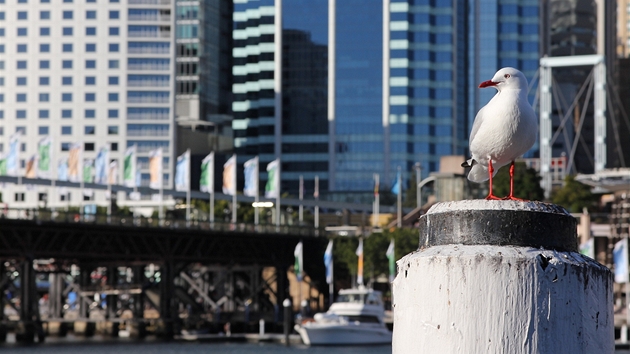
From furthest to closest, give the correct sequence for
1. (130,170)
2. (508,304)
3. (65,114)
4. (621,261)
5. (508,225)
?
1. (65,114)
2. (130,170)
3. (621,261)
4. (508,225)
5. (508,304)

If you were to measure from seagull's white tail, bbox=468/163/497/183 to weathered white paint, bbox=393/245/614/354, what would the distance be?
65.2 inches

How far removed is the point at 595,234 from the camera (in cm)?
11988

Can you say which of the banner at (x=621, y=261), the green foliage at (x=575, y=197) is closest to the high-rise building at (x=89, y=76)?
the green foliage at (x=575, y=197)

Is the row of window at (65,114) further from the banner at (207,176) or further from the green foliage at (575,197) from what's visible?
the green foliage at (575,197)

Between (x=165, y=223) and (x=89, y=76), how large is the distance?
285 feet

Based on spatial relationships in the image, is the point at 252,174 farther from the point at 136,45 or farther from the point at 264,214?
the point at 136,45

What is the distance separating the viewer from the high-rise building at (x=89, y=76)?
625 feet

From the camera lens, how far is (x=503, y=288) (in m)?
4.55

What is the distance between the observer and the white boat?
86375mm

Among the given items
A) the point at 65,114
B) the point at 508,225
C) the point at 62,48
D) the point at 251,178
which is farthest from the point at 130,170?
the point at 508,225

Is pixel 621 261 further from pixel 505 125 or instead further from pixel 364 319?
pixel 505 125

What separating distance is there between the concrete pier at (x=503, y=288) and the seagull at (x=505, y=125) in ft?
2.49

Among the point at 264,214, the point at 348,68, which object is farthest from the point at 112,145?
the point at 264,214

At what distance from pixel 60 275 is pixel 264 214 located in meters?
26.8
